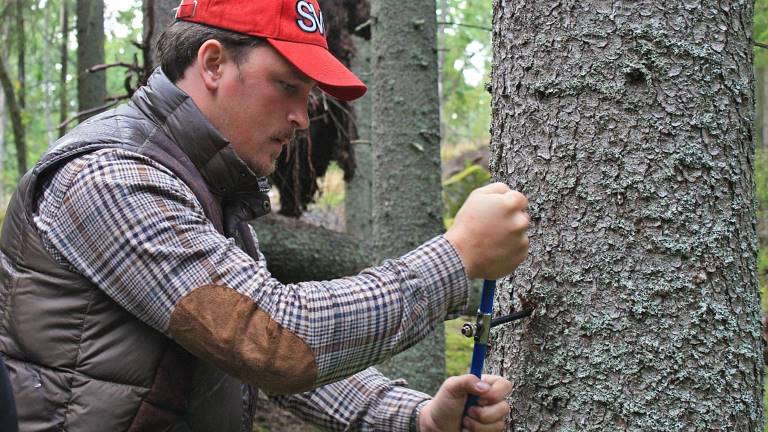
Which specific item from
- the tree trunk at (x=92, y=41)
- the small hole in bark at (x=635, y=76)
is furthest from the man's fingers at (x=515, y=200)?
the tree trunk at (x=92, y=41)

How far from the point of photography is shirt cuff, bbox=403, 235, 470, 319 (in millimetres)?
1589

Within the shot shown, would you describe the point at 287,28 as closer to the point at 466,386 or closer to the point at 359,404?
the point at 466,386

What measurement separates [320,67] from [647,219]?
0.85m

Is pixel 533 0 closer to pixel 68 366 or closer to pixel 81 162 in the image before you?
pixel 81 162

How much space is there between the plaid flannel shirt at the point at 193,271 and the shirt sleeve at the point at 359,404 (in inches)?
23.5

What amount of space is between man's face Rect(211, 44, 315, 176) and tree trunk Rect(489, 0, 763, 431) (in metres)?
0.62

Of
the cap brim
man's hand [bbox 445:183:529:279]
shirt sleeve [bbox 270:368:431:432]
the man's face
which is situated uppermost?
the cap brim

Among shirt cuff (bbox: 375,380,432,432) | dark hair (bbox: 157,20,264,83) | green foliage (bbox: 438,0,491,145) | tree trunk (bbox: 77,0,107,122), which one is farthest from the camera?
green foliage (bbox: 438,0,491,145)

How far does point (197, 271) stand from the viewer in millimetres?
1544

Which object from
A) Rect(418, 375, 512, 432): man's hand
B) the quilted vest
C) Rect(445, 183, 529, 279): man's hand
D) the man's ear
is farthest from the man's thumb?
the man's ear

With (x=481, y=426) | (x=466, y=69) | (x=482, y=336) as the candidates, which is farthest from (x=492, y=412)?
(x=466, y=69)

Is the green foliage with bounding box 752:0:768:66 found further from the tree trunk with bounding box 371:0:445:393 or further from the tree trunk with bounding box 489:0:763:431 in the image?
the tree trunk with bounding box 489:0:763:431

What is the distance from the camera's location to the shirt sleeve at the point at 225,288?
153 cm

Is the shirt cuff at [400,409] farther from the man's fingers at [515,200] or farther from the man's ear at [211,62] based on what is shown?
the man's ear at [211,62]
